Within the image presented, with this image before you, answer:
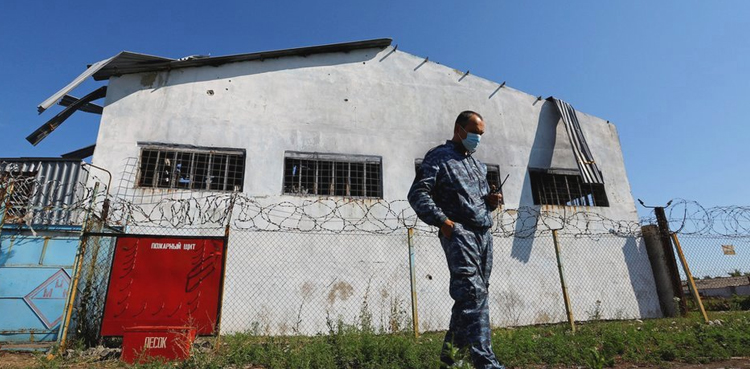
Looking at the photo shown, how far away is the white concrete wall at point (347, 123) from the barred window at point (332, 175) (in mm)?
221

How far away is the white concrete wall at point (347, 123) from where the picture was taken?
28.5 feet

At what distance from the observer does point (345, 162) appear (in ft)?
30.9

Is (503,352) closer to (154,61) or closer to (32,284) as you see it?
(32,284)

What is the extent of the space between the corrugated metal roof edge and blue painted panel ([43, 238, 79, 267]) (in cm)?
459

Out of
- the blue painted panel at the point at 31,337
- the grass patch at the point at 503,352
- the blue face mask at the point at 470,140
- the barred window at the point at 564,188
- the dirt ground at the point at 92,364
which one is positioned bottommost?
the dirt ground at the point at 92,364

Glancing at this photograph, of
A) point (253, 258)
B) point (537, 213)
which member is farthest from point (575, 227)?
point (253, 258)

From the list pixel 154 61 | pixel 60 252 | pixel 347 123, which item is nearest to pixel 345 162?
pixel 347 123

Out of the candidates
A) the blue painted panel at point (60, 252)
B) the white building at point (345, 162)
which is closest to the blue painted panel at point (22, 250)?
the blue painted panel at point (60, 252)

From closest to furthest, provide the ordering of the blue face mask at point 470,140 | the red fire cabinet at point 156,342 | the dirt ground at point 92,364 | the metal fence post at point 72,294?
the blue face mask at point 470,140 → the dirt ground at point 92,364 → the red fire cabinet at point 156,342 → the metal fence post at point 72,294

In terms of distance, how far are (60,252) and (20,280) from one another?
25.5 inches

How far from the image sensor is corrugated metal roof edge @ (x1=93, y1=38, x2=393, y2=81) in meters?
9.13

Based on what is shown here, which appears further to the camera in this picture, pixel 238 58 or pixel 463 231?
pixel 238 58

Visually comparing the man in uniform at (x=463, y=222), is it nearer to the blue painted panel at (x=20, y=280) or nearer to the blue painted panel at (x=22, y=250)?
the blue painted panel at (x=20, y=280)

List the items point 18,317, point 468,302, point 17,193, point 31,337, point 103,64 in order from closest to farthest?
point 468,302 → point 31,337 → point 18,317 → point 17,193 → point 103,64
